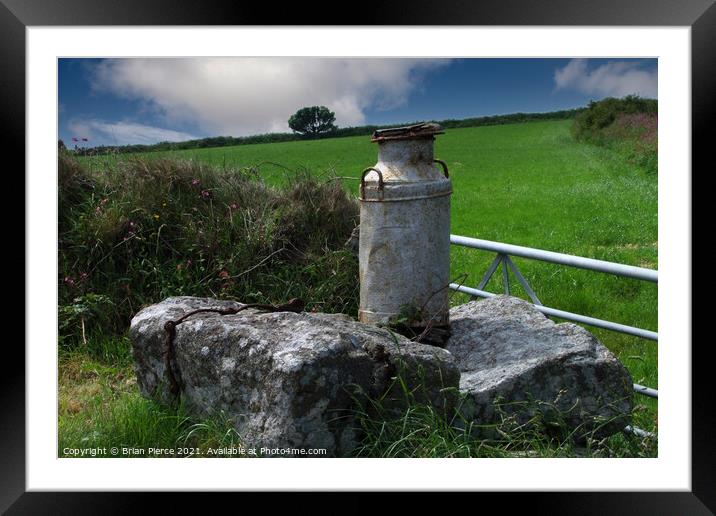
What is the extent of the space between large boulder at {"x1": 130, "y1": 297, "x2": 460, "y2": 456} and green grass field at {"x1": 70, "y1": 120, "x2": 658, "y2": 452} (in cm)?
183

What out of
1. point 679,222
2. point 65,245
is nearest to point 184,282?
point 65,245

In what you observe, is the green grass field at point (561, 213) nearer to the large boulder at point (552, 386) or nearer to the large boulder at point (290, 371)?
the large boulder at point (552, 386)

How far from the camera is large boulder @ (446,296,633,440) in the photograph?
14.0ft

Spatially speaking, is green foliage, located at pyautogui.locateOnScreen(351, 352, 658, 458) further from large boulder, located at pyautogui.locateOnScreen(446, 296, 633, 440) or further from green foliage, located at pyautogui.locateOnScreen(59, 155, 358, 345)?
green foliage, located at pyautogui.locateOnScreen(59, 155, 358, 345)

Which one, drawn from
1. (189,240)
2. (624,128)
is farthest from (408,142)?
(624,128)

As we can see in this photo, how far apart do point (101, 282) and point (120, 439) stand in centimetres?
314

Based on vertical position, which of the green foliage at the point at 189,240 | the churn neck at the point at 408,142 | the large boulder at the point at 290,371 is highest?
the churn neck at the point at 408,142

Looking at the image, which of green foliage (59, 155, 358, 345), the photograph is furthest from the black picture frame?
green foliage (59, 155, 358, 345)

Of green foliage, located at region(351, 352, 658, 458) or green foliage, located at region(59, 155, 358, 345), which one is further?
green foliage, located at region(59, 155, 358, 345)

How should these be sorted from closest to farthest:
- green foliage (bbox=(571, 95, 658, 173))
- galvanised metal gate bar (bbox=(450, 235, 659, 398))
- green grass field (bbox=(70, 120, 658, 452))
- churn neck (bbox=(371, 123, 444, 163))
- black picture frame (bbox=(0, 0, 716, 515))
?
black picture frame (bbox=(0, 0, 716, 515))
churn neck (bbox=(371, 123, 444, 163))
galvanised metal gate bar (bbox=(450, 235, 659, 398))
green foliage (bbox=(571, 95, 658, 173))
green grass field (bbox=(70, 120, 658, 452))
